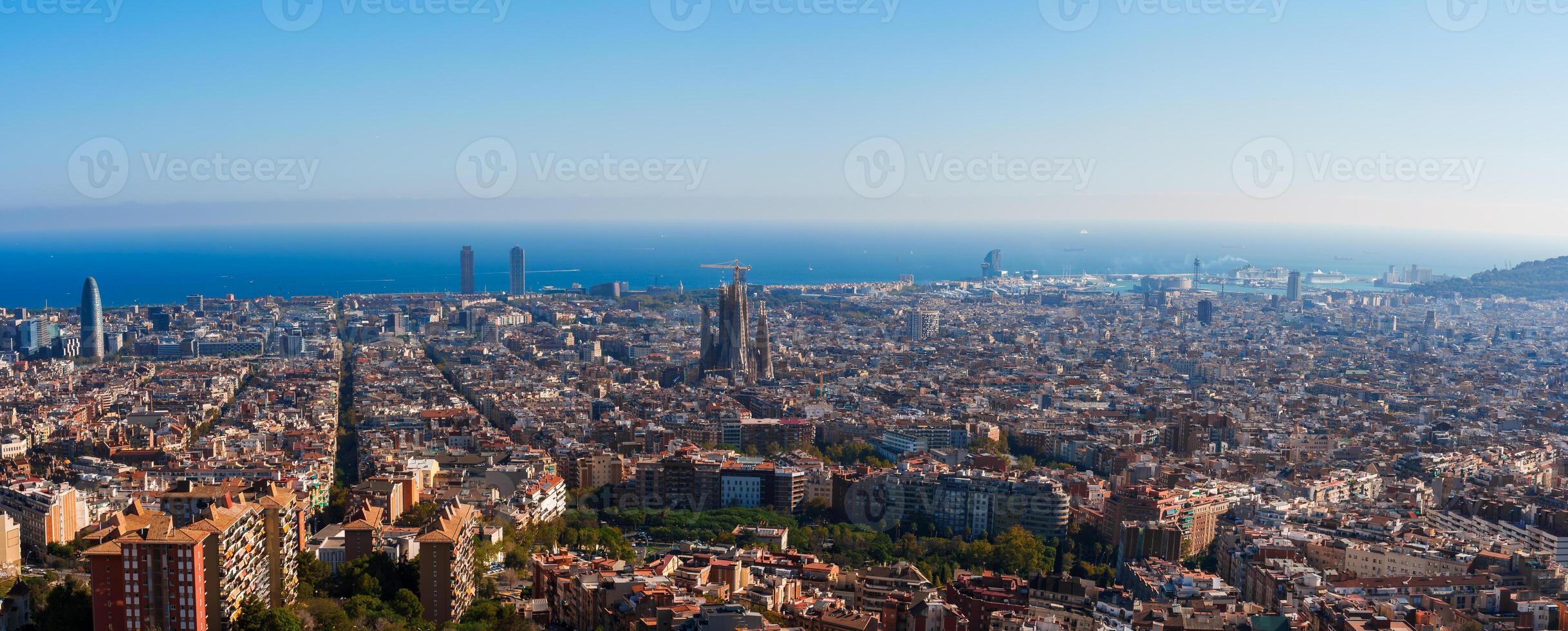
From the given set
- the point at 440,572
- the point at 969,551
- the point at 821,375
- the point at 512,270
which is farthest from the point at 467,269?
the point at 440,572

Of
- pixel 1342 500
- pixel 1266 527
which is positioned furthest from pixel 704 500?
pixel 1342 500

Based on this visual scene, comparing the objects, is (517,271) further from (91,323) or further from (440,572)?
(440,572)

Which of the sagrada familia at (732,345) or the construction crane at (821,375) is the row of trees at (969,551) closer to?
the construction crane at (821,375)

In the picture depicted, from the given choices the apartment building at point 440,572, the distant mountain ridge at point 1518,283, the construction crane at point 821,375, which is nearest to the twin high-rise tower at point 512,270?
the construction crane at point 821,375

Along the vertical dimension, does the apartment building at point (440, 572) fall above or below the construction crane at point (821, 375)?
above

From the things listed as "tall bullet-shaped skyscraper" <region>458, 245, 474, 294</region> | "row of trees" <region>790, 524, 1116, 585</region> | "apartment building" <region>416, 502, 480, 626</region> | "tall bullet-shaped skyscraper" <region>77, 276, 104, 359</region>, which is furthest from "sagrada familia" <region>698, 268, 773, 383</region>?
"tall bullet-shaped skyscraper" <region>458, 245, 474, 294</region>
